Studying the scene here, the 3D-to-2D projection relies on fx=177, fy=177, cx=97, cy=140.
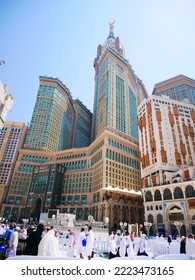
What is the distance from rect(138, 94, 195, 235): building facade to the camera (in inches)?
1676

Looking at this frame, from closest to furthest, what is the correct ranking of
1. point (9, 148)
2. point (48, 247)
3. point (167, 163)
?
point (48, 247), point (167, 163), point (9, 148)

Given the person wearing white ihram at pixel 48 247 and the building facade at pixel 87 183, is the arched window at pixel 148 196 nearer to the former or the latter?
the building facade at pixel 87 183

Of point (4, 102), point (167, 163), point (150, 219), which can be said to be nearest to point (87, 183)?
point (150, 219)

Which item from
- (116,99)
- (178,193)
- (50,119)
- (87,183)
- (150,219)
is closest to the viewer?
(178,193)

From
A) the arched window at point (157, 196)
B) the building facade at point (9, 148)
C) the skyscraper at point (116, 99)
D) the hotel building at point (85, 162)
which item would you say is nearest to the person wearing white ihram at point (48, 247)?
the hotel building at point (85, 162)

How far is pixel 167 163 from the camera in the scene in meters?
53.2

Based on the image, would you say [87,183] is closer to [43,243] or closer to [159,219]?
[159,219]

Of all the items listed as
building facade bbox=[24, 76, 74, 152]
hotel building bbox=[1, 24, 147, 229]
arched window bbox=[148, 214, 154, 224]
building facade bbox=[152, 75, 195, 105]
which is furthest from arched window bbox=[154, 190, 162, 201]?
building facade bbox=[152, 75, 195, 105]

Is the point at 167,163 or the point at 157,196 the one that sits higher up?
the point at 167,163

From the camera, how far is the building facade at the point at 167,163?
42.6 meters

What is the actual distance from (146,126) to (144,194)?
959 inches

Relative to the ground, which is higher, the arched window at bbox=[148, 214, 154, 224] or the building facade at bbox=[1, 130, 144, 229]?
the building facade at bbox=[1, 130, 144, 229]

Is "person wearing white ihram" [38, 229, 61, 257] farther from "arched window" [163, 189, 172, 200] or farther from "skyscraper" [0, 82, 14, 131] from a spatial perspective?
"arched window" [163, 189, 172, 200]
